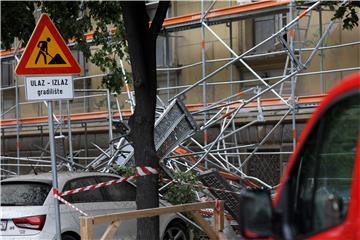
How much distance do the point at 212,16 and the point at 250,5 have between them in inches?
37.7

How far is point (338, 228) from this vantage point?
8.97 feet

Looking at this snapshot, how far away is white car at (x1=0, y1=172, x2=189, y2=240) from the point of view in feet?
25.6

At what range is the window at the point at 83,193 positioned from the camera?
8.24 meters

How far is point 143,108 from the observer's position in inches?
285

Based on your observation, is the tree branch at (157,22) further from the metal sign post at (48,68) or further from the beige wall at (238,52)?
the beige wall at (238,52)

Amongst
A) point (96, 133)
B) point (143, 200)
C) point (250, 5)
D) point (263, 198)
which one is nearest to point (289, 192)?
point (263, 198)

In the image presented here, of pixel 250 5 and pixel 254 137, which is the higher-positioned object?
pixel 250 5

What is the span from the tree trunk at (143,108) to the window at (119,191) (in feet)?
5.08

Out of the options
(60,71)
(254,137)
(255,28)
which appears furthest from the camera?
(255,28)

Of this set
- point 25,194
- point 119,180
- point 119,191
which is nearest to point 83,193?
point 119,180

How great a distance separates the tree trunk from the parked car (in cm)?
408

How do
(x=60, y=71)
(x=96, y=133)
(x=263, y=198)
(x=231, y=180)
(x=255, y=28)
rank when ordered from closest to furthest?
(x=263, y=198), (x=60, y=71), (x=231, y=180), (x=255, y=28), (x=96, y=133)

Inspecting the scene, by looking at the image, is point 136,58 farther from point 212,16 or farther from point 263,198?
point 212,16

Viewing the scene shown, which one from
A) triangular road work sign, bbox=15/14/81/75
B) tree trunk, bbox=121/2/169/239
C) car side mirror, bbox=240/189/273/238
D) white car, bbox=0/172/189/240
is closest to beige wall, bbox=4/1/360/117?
white car, bbox=0/172/189/240
